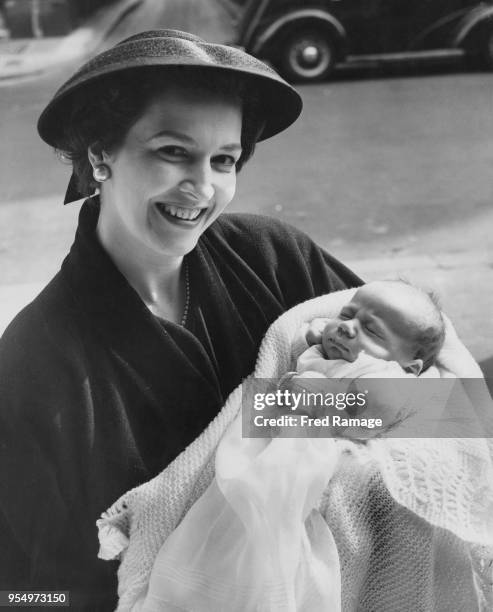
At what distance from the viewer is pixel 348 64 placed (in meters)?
1.68

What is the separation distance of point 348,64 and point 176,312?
83 centimetres

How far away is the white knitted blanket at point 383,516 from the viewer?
95 centimetres

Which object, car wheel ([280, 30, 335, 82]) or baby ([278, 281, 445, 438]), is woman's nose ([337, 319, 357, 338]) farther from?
car wheel ([280, 30, 335, 82])

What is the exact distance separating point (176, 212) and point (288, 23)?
2.47 feet

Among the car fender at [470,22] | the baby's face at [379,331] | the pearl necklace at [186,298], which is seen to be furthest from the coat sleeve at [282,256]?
the car fender at [470,22]

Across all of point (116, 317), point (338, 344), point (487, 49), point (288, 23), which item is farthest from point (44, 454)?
point (487, 49)

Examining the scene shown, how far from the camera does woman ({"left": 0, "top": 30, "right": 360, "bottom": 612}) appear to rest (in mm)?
959

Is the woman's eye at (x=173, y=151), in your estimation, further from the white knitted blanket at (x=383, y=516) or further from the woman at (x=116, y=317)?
the white knitted blanket at (x=383, y=516)

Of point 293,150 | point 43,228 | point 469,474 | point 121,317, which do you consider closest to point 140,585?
point 121,317

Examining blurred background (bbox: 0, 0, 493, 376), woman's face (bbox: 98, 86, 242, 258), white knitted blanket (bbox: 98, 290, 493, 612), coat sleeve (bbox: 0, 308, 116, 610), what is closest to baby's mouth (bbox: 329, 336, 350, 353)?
white knitted blanket (bbox: 98, 290, 493, 612)

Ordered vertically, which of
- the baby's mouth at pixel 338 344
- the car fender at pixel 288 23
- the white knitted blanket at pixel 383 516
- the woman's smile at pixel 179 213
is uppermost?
the car fender at pixel 288 23

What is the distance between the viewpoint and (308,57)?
5.55 ft

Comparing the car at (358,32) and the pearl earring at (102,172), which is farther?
the car at (358,32)

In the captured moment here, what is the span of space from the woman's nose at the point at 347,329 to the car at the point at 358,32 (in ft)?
2.16
